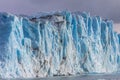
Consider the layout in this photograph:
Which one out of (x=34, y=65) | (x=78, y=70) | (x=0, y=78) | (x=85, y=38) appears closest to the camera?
(x=0, y=78)

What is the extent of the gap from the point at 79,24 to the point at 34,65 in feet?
43.3

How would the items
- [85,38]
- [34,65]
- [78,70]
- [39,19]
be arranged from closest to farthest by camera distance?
[34,65], [39,19], [78,70], [85,38]

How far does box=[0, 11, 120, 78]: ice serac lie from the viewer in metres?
38.4

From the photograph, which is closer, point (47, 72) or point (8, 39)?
point (8, 39)

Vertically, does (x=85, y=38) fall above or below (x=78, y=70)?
above

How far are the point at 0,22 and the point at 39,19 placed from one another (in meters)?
8.26

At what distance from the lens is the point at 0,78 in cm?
3516

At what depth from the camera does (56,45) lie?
4706 centimetres

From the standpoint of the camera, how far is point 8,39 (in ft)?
125

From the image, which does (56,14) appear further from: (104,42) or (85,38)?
(104,42)

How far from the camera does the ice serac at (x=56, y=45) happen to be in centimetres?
3838

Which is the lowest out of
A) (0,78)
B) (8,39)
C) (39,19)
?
(0,78)

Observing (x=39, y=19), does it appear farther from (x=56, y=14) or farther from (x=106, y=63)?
(x=106, y=63)

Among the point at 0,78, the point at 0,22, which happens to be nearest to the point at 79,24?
the point at 0,22
